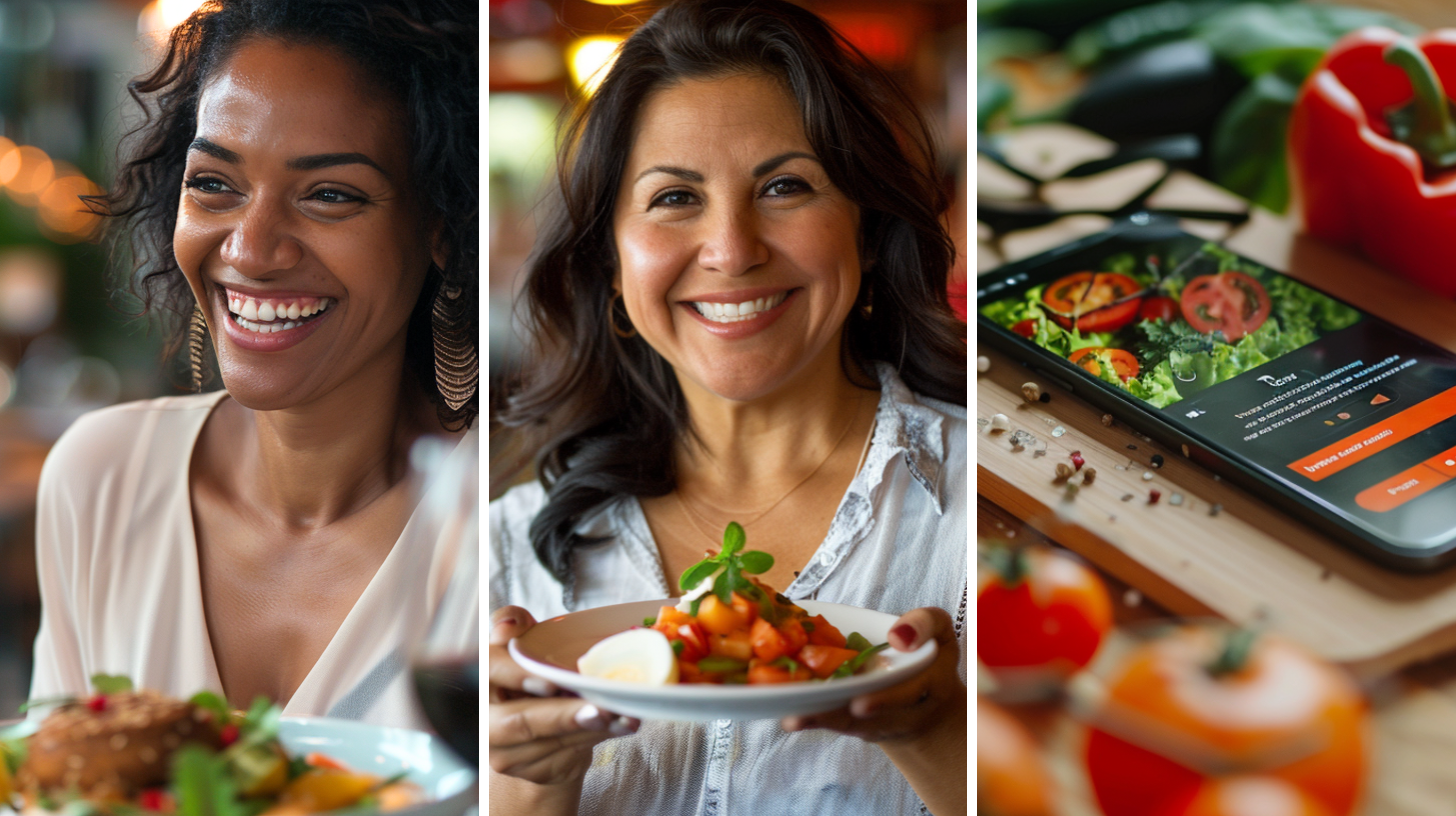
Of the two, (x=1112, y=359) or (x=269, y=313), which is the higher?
(x=269, y=313)

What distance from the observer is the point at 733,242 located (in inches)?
65.8

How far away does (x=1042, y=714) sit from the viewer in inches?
64.1

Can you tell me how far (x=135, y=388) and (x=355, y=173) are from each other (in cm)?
53

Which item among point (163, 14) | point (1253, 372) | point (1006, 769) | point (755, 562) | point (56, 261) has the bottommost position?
point (1006, 769)

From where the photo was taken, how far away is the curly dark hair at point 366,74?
5.54 feet

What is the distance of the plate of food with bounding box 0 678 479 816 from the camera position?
141cm

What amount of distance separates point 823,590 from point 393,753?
2.52 feet

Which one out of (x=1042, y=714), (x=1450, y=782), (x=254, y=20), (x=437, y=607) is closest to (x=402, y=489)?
(x=437, y=607)

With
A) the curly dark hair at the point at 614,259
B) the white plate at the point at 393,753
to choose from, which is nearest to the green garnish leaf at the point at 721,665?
the curly dark hair at the point at 614,259

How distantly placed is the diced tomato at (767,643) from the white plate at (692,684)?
51 mm

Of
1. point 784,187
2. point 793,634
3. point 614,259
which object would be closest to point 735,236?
Result: point 784,187

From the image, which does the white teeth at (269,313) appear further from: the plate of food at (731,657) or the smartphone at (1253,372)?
the smartphone at (1253,372)

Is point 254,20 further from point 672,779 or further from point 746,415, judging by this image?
point 672,779

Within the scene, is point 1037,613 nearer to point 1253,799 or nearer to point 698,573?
point 1253,799
